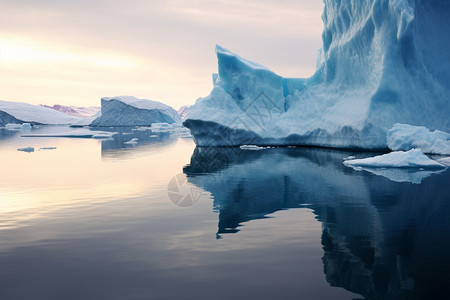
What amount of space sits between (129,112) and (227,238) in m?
53.3

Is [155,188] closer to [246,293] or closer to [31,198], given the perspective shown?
[31,198]

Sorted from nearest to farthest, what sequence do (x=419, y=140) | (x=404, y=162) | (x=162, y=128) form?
1. (x=404, y=162)
2. (x=419, y=140)
3. (x=162, y=128)

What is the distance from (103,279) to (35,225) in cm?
238

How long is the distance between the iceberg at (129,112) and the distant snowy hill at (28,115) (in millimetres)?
10328

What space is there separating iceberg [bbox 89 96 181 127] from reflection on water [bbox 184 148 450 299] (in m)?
45.3

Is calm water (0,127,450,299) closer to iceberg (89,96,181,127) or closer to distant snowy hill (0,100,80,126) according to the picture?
iceberg (89,96,181,127)

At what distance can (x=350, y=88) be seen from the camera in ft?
58.6

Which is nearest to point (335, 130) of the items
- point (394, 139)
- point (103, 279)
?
point (394, 139)

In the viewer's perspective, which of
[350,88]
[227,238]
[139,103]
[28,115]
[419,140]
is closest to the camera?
[227,238]

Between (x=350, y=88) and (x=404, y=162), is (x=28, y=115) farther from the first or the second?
(x=404, y=162)

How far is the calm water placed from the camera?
329 centimetres

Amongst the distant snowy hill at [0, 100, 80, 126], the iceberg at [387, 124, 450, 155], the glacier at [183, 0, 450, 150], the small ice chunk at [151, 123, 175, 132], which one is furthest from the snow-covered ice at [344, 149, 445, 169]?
the distant snowy hill at [0, 100, 80, 126]

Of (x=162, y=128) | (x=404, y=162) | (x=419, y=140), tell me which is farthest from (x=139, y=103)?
(x=404, y=162)

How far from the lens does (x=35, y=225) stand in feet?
17.6
